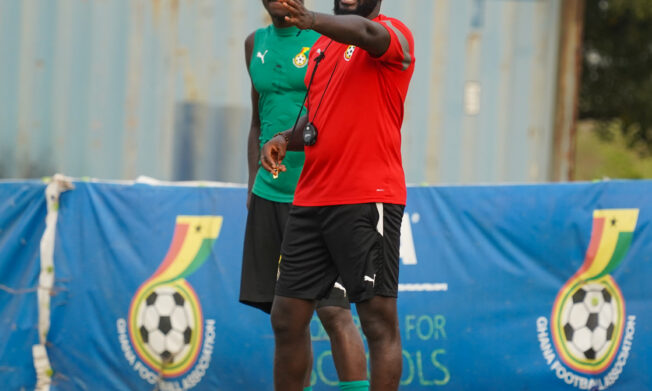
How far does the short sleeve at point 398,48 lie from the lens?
3.37 m

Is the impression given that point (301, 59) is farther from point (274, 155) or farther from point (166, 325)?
point (166, 325)

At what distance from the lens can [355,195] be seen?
348 cm

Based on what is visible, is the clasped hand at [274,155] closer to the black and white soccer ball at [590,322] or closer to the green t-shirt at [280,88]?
the green t-shirt at [280,88]

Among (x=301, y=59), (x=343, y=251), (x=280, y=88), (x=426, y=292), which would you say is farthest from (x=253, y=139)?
(x=426, y=292)

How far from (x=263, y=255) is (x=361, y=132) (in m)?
1.02

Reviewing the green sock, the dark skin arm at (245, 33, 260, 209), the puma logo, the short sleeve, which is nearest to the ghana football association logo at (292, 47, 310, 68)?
the puma logo

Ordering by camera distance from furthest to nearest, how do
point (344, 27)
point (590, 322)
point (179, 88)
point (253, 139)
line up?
A: 1. point (179, 88)
2. point (590, 322)
3. point (253, 139)
4. point (344, 27)

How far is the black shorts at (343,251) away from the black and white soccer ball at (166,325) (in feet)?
6.53

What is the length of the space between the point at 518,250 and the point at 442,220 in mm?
521

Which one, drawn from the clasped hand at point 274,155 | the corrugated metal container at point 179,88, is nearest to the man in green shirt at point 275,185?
the clasped hand at point 274,155

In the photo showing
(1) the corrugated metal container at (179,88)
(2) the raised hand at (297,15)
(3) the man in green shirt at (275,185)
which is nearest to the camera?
(2) the raised hand at (297,15)

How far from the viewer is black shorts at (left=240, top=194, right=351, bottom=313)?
421 cm

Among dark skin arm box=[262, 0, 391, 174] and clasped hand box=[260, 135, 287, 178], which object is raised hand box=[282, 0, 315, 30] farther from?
clasped hand box=[260, 135, 287, 178]

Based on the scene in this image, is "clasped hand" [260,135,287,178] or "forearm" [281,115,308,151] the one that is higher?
"forearm" [281,115,308,151]
